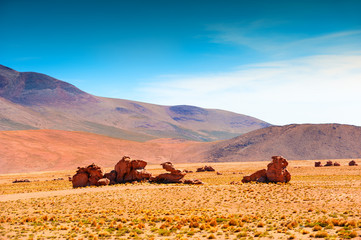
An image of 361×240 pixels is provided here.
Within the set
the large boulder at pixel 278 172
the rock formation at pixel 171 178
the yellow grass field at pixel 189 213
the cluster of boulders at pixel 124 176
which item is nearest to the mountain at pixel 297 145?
the large boulder at pixel 278 172

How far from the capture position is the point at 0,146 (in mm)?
111562

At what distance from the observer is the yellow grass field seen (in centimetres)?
2017

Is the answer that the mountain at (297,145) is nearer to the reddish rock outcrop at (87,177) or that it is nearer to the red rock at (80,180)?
the reddish rock outcrop at (87,177)

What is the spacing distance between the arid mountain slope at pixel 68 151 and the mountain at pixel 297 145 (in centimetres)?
1691

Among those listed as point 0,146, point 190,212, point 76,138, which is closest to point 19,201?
point 190,212

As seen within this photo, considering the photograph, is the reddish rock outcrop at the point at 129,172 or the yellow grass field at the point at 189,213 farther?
the reddish rock outcrop at the point at 129,172

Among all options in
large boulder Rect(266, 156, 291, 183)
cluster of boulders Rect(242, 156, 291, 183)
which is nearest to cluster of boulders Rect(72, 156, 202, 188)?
cluster of boulders Rect(242, 156, 291, 183)

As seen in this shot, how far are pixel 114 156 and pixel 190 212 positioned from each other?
108986mm

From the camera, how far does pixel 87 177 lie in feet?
150

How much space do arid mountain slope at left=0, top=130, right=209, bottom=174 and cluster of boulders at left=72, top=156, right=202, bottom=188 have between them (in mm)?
61424

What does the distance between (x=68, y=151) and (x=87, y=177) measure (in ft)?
279

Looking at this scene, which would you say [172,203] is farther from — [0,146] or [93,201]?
[0,146]

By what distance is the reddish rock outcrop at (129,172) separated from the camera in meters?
46.7

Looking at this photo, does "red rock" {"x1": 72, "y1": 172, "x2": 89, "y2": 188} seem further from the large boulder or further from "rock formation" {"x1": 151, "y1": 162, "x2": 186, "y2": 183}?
the large boulder
